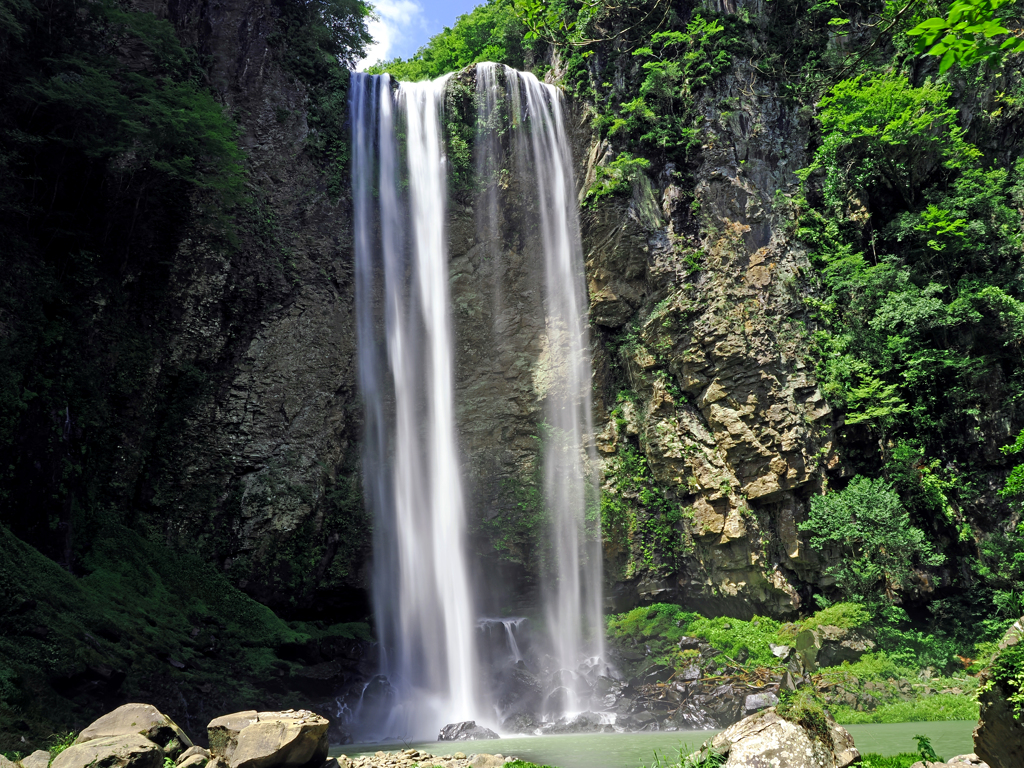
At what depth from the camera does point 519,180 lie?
1969 cm

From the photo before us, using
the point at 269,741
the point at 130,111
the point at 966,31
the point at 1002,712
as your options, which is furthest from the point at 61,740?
the point at 966,31

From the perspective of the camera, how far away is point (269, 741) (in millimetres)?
6875

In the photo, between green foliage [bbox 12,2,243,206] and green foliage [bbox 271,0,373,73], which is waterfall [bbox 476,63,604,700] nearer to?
green foliage [bbox 271,0,373,73]

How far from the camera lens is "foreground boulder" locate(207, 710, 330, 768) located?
6.76 metres

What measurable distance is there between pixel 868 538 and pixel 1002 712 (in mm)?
10116

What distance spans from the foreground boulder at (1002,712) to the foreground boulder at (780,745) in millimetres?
1017

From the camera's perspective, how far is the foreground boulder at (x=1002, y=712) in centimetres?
446

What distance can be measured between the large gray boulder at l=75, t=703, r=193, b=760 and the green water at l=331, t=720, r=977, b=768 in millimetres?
4086

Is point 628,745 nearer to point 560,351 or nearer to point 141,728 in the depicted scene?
point 141,728

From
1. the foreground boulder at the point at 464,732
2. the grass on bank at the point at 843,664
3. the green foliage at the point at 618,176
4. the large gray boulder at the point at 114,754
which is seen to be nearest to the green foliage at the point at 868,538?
the grass on bank at the point at 843,664

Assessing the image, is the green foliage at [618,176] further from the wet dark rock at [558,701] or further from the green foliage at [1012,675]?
the green foliage at [1012,675]

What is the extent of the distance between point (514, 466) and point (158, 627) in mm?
9321

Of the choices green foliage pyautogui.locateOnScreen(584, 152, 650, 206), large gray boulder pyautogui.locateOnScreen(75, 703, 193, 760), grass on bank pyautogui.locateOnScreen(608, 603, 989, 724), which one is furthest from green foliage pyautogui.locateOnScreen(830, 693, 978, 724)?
green foliage pyautogui.locateOnScreen(584, 152, 650, 206)

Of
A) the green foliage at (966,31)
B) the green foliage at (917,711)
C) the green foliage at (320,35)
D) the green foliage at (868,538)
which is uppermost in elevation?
the green foliage at (320,35)
